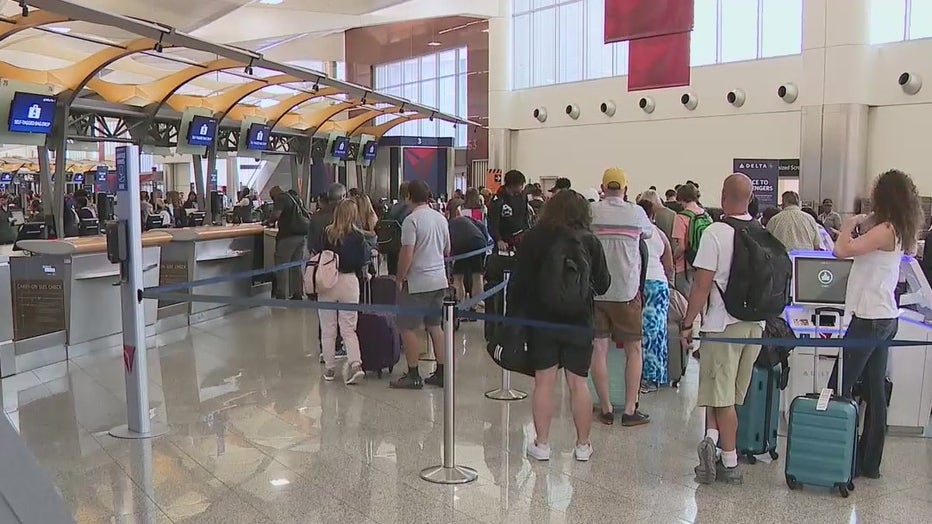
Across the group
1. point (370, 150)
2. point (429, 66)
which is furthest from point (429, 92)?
point (370, 150)

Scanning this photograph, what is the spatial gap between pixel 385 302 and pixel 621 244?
8.63 feet

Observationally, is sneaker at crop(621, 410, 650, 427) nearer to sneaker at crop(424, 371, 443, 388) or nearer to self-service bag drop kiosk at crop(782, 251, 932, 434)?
self-service bag drop kiosk at crop(782, 251, 932, 434)

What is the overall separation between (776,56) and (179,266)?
13061 mm

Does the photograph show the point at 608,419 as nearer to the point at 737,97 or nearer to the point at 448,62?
the point at 737,97

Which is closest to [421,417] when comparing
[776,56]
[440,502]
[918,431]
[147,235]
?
[440,502]

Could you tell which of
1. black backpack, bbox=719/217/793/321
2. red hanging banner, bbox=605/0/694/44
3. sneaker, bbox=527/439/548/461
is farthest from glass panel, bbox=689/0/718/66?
sneaker, bbox=527/439/548/461

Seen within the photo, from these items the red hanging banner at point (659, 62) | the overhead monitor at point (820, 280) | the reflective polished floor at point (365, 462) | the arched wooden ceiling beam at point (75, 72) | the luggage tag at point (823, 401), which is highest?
the red hanging banner at point (659, 62)

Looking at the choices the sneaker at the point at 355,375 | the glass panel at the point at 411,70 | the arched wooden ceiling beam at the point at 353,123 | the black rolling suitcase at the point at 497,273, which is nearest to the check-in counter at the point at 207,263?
the sneaker at the point at 355,375

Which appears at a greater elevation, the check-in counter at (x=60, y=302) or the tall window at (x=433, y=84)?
the tall window at (x=433, y=84)

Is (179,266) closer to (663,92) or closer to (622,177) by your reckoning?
(622,177)

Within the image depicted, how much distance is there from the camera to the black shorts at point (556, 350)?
459 cm

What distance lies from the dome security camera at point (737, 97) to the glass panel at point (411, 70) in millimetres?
15693

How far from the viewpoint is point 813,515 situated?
405cm

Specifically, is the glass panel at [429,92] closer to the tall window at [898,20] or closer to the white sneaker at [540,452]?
the tall window at [898,20]
